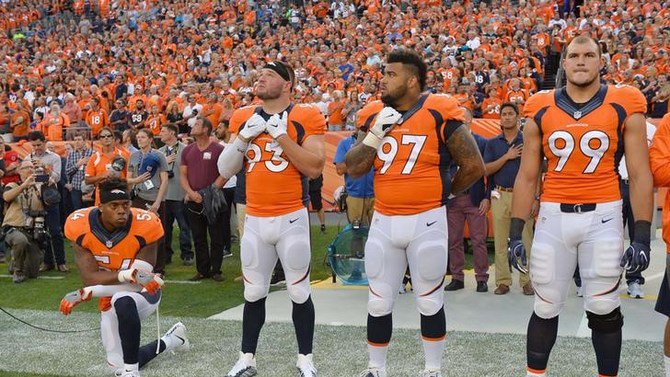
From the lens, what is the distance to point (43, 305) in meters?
8.46

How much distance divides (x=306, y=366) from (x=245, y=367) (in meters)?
0.38

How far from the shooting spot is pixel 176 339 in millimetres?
6188

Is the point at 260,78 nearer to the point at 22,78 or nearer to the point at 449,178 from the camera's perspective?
the point at 449,178

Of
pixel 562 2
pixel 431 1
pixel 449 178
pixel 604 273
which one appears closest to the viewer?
pixel 604 273

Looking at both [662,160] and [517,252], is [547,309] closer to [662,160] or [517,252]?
[517,252]

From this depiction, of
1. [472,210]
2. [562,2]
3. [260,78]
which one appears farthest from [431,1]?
[260,78]

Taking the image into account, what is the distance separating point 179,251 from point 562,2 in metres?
11.8

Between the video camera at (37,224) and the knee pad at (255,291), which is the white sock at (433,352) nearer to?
the knee pad at (255,291)

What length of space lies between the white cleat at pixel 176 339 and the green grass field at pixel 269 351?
6 centimetres

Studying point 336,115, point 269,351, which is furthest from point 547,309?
point 336,115

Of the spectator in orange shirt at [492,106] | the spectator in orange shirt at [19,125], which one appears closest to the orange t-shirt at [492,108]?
the spectator in orange shirt at [492,106]

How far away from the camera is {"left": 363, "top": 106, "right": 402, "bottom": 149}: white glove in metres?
4.83

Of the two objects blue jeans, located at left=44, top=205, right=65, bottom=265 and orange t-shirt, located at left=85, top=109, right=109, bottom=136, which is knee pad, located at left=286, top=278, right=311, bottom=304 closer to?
blue jeans, located at left=44, top=205, right=65, bottom=265

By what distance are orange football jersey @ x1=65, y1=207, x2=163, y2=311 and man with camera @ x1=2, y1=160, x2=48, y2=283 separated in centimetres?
466
